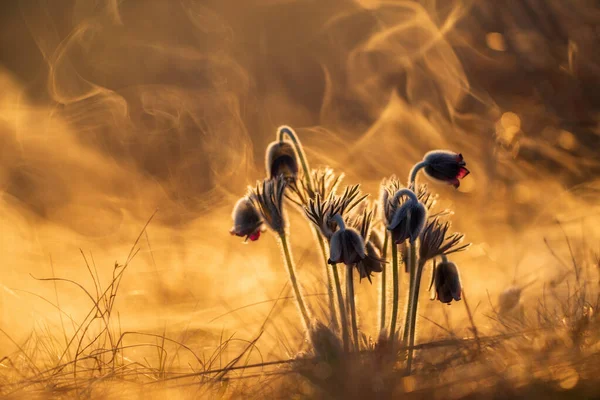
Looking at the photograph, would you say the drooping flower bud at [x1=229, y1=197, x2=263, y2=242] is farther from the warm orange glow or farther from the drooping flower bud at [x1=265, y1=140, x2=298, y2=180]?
the warm orange glow

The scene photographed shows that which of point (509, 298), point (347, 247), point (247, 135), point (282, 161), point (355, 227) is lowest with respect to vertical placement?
point (509, 298)

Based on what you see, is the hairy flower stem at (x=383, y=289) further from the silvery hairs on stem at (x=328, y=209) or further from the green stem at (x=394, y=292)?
the silvery hairs on stem at (x=328, y=209)

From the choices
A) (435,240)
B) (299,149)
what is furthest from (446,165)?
(299,149)

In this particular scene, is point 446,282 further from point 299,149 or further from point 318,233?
point 299,149

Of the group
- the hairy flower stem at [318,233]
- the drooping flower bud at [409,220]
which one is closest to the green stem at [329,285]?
the hairy flower stem at [318,233]

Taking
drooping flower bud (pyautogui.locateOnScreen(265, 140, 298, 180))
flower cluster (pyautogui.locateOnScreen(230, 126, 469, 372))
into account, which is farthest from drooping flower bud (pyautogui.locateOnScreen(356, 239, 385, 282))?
drooping flower bud (pyautogui.locateOnScreen(265, 140, 298, 180))

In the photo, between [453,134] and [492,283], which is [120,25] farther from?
[492,283]
